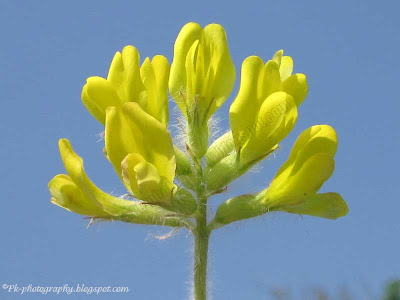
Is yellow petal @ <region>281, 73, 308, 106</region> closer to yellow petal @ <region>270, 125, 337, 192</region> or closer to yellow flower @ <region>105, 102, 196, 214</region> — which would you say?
yellow petal @ <region>270, 125, 337, 192</region>

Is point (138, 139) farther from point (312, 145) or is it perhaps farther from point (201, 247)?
point (312, 145)

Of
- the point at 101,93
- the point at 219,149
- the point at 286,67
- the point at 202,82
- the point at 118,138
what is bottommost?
the point at 118,138

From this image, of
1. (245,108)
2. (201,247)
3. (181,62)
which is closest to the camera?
(201,247)

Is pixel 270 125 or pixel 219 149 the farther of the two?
pixel 219 149

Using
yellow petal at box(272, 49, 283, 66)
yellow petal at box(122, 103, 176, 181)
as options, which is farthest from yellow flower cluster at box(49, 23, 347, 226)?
yellow petal at box(272, 49, 283, 66)

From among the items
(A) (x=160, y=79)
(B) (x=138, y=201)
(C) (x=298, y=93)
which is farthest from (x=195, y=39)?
(B) (x=138, y=201)

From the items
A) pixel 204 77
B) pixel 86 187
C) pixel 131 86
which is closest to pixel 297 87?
pixel 204 77

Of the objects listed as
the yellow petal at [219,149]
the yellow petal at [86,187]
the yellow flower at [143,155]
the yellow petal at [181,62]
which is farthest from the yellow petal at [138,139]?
the yellow petal at [181,62]
